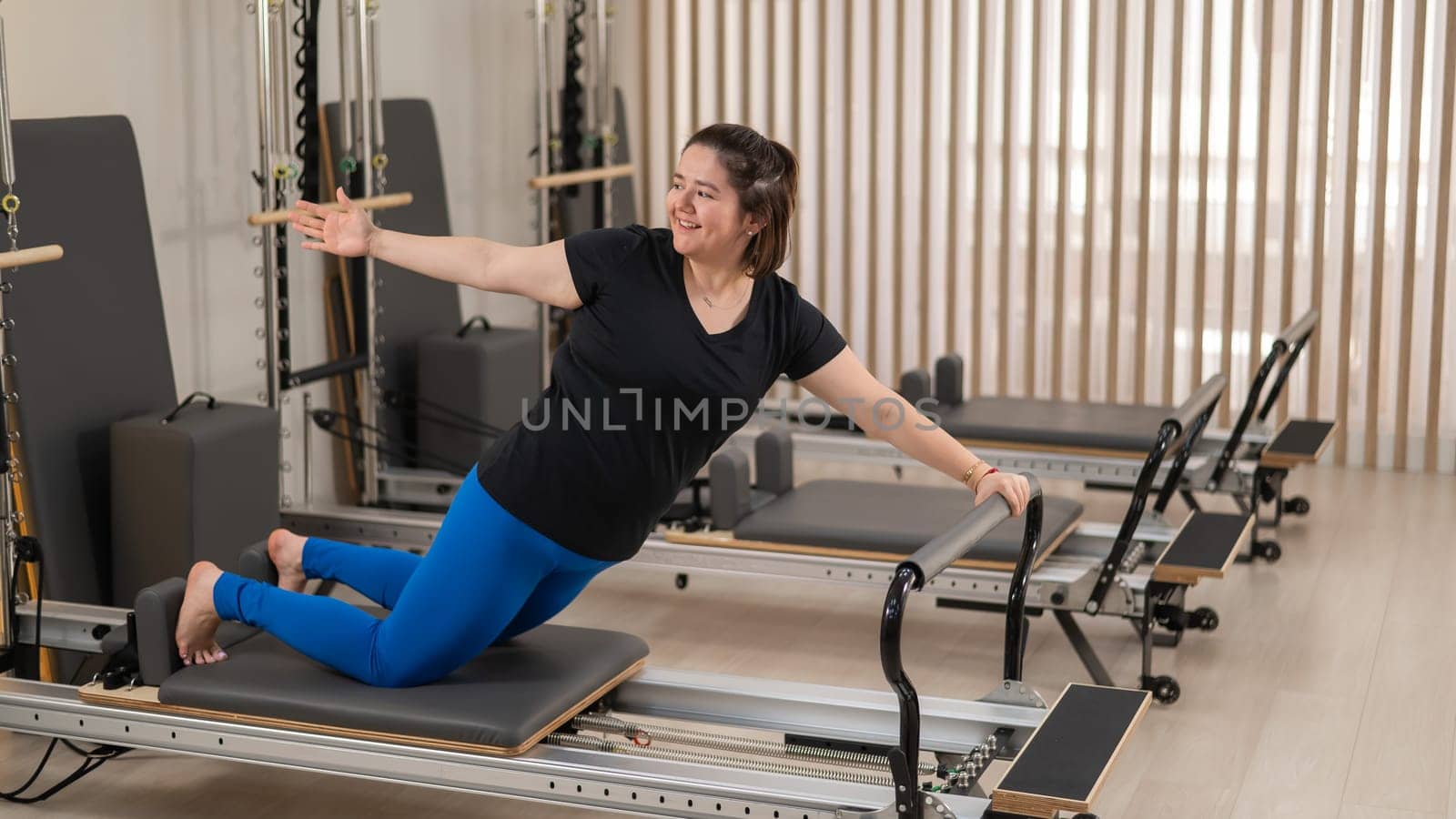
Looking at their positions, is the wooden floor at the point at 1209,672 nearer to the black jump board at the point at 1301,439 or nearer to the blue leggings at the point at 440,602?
the black jump board at the point at 1301,439

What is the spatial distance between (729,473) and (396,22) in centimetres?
192

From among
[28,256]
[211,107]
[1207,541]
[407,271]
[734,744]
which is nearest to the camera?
[734,744]

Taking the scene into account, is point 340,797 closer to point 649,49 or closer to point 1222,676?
point 1222,676

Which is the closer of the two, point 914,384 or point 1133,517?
point 1133,517

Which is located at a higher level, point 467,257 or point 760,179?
point 760,179

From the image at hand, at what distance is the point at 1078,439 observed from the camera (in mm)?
4406

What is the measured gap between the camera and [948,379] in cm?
474

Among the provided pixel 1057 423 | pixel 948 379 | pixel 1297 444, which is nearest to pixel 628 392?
pixel 1057 423

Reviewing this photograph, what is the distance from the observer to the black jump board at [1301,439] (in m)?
4.41

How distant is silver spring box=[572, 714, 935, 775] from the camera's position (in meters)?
2.58

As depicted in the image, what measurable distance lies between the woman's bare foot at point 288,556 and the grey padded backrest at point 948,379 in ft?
7.81

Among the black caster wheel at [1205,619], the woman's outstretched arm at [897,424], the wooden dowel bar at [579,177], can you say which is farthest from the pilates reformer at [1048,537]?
the wooden dowel bar at [579,177]

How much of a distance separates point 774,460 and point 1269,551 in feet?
4.46

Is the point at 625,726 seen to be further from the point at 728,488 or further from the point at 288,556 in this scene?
the point at 728,488
